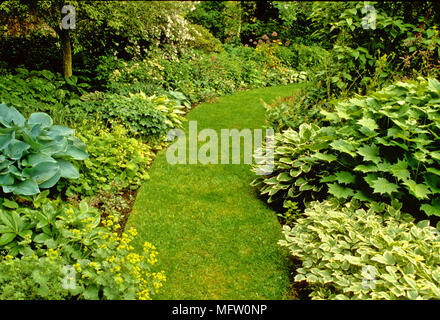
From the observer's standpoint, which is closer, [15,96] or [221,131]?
[15,96]

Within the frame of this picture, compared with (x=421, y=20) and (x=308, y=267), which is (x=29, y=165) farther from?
(x=421, y=20)

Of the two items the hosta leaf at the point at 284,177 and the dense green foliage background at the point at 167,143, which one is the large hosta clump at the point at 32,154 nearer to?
the dense green foliage background at the point at 167,143

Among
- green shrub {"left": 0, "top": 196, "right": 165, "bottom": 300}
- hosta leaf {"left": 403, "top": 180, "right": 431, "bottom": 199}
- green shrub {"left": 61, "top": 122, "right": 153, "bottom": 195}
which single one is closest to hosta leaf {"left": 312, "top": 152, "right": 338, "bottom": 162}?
hosta leaf {"left": 403, "top": 180, "right": 431, "bottom": 199}

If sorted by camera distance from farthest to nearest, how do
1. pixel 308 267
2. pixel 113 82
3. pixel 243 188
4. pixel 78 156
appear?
pixel 113 82
pixel 243 188
pixel 78 156
pixel 308 267

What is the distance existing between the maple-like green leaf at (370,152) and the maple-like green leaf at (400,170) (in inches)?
6.9

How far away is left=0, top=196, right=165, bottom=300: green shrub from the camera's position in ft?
8.65

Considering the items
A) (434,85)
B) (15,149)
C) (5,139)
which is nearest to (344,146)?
(434,85)

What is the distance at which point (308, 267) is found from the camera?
10.7 feet

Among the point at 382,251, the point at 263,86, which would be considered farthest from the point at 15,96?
the point at 263,86

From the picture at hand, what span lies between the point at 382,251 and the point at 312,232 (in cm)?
71

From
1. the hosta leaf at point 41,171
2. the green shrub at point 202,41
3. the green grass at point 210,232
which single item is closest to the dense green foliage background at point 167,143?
the hosta leaf at point 41,171

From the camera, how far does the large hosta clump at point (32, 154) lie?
3523 mm

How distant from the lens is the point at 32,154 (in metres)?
3.74

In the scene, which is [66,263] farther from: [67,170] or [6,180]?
[67,170]
